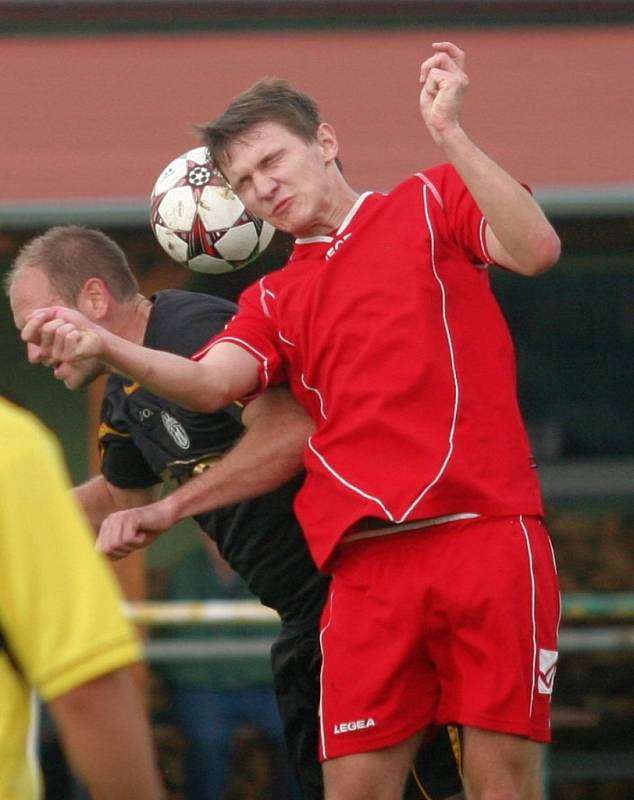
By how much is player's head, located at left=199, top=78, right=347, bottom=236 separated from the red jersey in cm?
9

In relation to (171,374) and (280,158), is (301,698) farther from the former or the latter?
(280,158)

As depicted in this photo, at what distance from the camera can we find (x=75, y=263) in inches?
169

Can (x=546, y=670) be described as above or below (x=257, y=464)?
below

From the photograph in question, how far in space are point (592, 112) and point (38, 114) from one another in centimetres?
260

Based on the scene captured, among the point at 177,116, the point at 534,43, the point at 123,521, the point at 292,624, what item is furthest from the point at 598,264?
the point at 123,521

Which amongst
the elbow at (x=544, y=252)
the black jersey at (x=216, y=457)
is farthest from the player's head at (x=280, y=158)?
the elbow at (x=544, y=252)

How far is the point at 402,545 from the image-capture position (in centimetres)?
381

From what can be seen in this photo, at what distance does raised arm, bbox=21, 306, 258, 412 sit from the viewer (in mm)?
3461

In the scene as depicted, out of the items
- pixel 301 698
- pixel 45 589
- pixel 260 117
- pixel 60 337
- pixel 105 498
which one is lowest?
pixel 301 698

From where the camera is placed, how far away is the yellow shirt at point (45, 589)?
2336mm

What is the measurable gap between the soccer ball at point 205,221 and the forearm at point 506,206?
Answer: 93 centimetres

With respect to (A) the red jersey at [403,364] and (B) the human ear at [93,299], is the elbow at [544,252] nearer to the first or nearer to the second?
(A) the red jersey at [403,364]

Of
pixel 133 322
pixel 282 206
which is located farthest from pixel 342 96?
pixel 282 206

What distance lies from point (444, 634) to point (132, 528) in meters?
0.70
